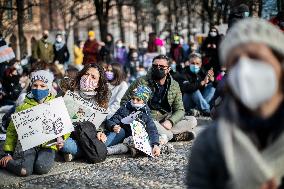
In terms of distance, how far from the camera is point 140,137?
656cm

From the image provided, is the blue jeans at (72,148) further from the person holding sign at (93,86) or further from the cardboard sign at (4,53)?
the cardboard sign at (4,53)

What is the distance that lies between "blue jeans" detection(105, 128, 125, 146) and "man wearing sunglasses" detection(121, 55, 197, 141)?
828mm

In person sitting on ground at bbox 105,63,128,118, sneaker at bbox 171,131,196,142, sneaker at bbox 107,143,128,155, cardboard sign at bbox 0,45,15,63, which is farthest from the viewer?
cardboard sign at bbox 0,45,15,63

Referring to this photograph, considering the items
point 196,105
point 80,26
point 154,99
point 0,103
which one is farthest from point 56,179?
point 80,26

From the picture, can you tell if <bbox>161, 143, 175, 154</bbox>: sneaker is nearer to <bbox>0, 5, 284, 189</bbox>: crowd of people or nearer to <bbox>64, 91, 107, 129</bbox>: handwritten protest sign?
<bbox>0, 5, 284, 189</bbox>: crowd of people

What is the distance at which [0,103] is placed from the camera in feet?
38.7

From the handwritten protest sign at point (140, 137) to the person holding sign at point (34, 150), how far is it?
0.82m

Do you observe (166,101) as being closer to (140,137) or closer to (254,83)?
(140,137)

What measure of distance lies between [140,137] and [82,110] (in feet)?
2.57

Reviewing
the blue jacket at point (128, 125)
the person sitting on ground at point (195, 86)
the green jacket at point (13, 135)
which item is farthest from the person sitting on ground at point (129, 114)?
the person sitting on ground at point (195, 86)

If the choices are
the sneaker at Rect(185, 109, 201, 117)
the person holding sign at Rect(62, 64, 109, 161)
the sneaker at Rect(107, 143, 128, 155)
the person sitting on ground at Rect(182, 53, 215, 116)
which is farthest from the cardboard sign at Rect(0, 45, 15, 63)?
the sneaker at Rect(107, 143, 128, 155)

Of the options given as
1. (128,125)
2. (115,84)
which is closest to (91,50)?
(115,84)

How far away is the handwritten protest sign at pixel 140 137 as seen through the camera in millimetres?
6432

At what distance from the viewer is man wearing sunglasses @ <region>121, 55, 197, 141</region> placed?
25.1 ft
